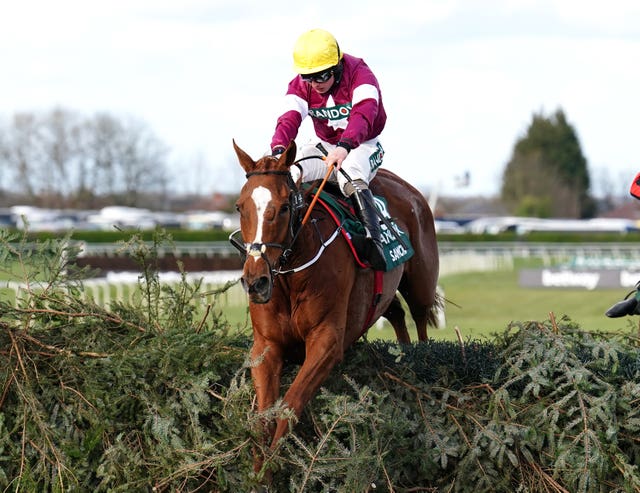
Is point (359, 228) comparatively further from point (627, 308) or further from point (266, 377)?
point (627, 308)

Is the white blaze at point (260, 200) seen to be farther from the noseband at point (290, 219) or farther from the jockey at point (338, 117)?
the jockey at point (338, 117)

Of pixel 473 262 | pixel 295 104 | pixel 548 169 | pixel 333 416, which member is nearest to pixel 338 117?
pixel 295 104

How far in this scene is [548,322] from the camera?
6.12 m

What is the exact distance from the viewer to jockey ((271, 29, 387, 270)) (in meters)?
5.63

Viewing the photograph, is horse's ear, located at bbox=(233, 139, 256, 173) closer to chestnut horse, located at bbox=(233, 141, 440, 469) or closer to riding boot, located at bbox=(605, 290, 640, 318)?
chestnut horse, located at bbox=(233, 141, 440, 469)

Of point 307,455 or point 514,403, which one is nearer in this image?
point 307,455

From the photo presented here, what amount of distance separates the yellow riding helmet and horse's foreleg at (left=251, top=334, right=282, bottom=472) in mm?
1623

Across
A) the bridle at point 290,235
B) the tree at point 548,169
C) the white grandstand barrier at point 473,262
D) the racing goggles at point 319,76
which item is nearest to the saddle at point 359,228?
the bridle at point 290,235

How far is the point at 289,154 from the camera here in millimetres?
5031

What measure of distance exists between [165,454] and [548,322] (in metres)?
2.58

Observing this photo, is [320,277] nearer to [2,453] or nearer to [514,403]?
[514,403]

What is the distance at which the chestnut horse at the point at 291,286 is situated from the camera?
15.6ft

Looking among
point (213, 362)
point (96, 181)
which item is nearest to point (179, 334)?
point (213, 362)

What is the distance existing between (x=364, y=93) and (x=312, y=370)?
5.88 feet
